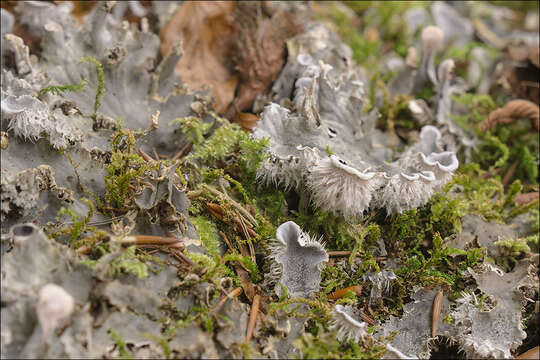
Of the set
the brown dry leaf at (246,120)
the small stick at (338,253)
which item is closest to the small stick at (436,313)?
the small stick at (338,253)

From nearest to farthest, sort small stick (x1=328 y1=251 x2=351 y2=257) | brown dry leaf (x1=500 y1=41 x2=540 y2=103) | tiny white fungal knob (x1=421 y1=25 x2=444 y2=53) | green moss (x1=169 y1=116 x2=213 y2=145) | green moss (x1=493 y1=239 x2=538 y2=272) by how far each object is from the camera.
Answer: small stick (x1=328 y1=251 x2=351 y2=257)
green moss (x1=493 y1=239 x2=538 y2=272)
green moss (x1=169 y1=116 x2=213 y2=145)
tiny white fungal knob (x1=421 y1=25 x2=444 y2=53)
brown dry leaf (x1=500 y1=41 x2=540 y2=103)

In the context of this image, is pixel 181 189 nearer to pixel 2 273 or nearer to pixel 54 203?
pixel 54 203

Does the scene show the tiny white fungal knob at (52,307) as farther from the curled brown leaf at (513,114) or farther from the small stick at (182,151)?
the curled brown leaf at (513,114)

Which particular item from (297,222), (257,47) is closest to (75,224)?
(297,222)

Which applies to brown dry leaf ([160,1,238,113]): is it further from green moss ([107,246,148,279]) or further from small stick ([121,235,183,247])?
green moss ([107,246,148,279])

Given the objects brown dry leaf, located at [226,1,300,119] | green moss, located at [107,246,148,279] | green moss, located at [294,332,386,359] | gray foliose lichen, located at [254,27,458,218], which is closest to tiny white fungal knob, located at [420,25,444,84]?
gray foliose lichen, located at [254,27,458,218]

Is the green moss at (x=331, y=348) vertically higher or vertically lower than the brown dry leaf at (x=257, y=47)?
lower
